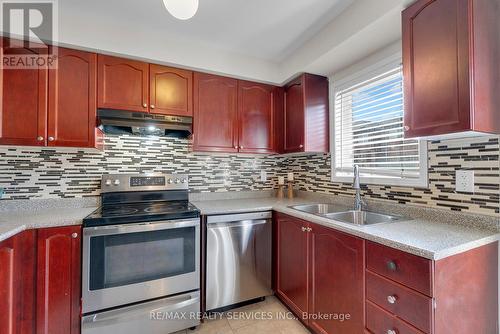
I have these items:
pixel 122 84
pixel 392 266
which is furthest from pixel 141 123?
pixel 392 266

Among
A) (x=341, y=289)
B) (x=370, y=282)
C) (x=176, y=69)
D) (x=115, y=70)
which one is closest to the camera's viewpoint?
(x=370, y=282)

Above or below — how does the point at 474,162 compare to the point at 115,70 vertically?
below

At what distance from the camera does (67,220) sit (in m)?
1.48

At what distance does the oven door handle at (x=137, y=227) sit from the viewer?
1504 millimetres

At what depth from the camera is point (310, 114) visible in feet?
7.25

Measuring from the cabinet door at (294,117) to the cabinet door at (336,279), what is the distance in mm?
944

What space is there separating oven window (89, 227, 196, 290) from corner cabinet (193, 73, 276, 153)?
2.76 ft

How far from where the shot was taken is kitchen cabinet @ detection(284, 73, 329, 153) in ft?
7.18

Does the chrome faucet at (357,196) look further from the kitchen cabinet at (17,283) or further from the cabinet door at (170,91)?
the kitchen cabinet at (17,283)

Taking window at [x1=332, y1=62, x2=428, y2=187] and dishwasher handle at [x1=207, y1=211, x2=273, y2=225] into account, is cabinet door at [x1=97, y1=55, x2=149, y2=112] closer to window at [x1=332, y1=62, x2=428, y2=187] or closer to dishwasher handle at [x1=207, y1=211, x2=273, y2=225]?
dishwasher handle at [x1=207, y1=211, x2=273, y2=225]

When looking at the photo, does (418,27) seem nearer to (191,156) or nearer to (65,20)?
(191,156)

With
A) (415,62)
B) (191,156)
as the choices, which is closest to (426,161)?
(415,62)

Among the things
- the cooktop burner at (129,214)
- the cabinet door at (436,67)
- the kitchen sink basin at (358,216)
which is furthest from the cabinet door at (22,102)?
the cabinet door at (436,67)

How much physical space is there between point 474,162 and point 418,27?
806 millimetres
